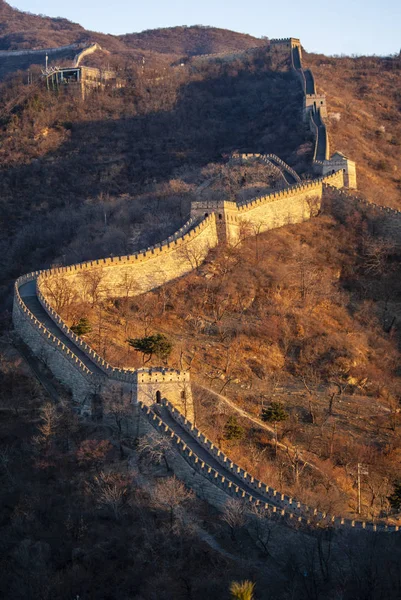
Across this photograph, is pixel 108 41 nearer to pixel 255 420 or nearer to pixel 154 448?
pixel 255 420

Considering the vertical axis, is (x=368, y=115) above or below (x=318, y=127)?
above

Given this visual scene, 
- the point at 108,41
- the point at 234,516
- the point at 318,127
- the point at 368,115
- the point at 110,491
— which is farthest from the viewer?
the point at 108,41

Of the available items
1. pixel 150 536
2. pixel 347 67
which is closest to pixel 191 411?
pixel 150 536

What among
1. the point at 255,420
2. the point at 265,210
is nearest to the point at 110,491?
the point at 255,420

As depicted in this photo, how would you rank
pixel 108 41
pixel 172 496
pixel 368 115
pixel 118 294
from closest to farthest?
pixel 172 496, pixel 118 294, pixel 368 115, pixel 108 41

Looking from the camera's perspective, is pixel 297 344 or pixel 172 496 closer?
pixel 172 496

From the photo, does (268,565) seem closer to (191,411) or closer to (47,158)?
(191,411)

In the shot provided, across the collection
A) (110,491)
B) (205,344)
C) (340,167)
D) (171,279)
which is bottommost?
(110,491)

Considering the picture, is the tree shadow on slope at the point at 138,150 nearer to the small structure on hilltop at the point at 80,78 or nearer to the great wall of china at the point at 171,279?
the small structure on hilltop at the point at 80,78

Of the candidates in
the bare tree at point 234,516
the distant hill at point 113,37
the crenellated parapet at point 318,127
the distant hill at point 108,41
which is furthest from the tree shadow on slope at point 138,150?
the bare tree at point 234,516
